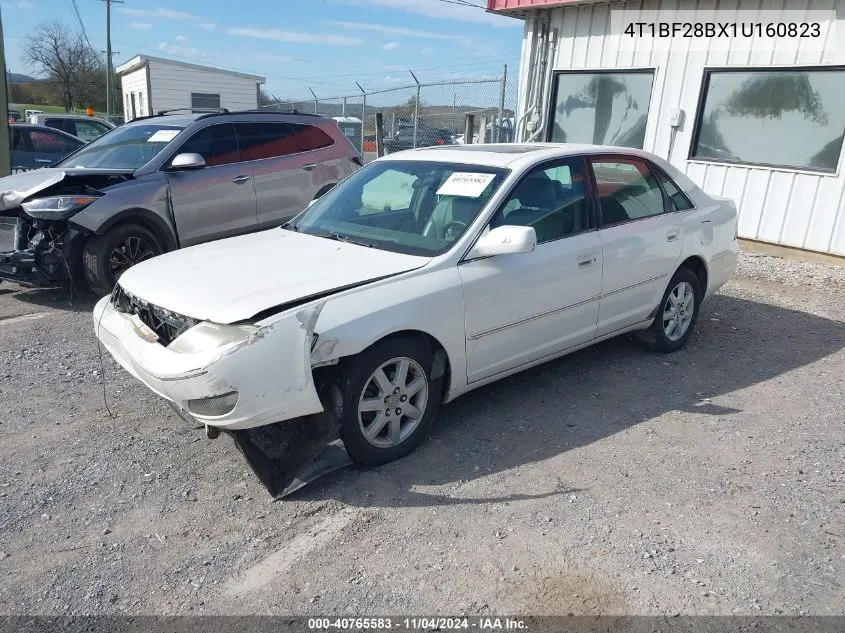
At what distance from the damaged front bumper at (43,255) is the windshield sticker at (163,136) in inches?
55.4

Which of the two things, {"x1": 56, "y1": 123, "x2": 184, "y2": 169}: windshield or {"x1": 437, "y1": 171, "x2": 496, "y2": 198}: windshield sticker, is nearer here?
{"x1": 437, "y1": 171, "x2": 496, "y2": 198}: windshield sticker

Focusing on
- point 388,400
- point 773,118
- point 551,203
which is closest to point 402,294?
point 388,400

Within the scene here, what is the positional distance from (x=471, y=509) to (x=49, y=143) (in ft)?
42.4

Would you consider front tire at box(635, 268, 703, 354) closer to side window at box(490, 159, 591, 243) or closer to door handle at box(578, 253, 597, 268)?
door handle at box(578, 253, 597, 268)

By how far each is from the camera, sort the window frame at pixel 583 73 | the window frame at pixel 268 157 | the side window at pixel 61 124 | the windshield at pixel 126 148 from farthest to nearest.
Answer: the side window at pixel 61 124 → the window frame at pixel 583 73 → the window frame at pixel 268 157 → the windshield at pixel 126 148

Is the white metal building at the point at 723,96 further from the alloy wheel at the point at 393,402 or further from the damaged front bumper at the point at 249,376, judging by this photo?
the damaged front bumper at the point at 249,376

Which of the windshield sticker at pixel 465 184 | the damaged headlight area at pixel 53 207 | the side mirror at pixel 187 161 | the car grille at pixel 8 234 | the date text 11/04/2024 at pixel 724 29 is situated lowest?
the car grille at pixel 8 234

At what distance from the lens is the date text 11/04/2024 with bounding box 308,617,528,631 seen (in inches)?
100

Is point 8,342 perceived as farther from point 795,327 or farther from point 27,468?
point 795,327

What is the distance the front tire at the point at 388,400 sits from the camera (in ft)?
11.1

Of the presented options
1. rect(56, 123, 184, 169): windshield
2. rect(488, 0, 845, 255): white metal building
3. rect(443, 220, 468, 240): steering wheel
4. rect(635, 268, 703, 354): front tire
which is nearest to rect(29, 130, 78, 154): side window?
rect(56, 123, 184, 169): windshield

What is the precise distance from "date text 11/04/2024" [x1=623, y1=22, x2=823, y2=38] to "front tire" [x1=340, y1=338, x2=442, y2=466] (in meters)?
7.43

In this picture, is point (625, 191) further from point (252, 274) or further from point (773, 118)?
point (773, 118)

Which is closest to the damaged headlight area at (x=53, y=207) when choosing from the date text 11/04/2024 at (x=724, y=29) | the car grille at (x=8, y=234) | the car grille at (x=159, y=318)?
the car grille at (x=8, y=234)
